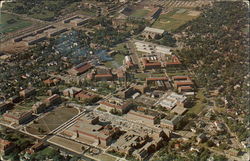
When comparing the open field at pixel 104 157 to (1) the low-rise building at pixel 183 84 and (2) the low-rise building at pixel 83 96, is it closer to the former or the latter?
(2) the low-rise building at pixel 83 96

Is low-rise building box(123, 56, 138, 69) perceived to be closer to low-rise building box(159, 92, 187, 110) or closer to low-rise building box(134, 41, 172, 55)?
low-rise building box(134, 41, 172, 55)

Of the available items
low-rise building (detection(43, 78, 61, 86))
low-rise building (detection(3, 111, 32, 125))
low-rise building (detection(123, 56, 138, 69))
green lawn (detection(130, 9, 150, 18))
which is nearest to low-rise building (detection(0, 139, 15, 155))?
low-rise building (detection(3, 111, 32, 125))

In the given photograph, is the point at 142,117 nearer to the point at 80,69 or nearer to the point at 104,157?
the point at 104,157

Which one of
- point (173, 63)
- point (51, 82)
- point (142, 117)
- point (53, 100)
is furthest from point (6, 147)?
point (173, 63)

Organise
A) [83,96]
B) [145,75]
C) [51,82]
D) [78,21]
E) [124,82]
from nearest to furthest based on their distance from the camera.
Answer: [83,96] → [51,82] → [124,82] → [145,75] → [78,21]

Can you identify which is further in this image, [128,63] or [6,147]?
[128,63]

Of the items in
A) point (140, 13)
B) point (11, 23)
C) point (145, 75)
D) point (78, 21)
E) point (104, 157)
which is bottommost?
point (104, 157)

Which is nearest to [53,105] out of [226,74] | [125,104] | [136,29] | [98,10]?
[125,104]
